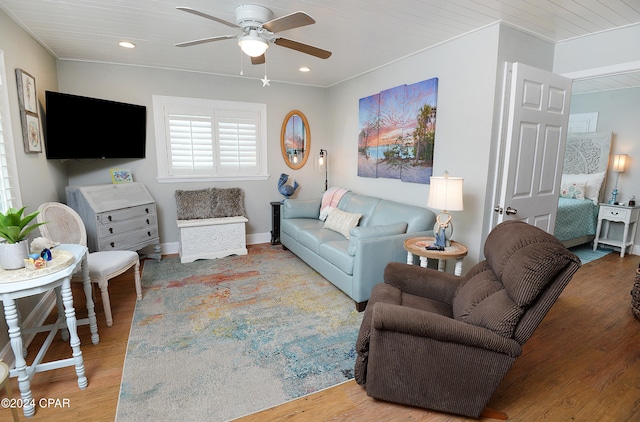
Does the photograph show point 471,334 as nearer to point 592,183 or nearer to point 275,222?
point 275,222

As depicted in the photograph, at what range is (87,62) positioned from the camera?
379cm

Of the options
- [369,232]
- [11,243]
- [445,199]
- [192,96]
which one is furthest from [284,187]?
[11,243]

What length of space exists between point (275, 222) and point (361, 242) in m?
2.37

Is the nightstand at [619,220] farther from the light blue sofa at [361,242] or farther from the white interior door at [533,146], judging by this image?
the light blue sofa at [361,242]

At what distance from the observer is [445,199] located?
8.39 ft

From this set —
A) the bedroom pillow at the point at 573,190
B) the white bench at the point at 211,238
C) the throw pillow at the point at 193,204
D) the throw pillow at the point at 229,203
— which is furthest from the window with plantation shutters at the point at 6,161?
the bedroom pillow at the point at 573,190

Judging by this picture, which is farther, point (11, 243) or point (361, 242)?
point (361, 242)

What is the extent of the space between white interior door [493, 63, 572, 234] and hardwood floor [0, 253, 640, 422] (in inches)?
39.1

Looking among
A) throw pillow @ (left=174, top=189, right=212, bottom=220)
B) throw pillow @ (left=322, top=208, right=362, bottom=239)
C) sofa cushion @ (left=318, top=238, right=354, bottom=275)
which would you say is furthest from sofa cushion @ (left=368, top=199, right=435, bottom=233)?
throw pillow @ (left=174, top=189, right=212, bottom=220)

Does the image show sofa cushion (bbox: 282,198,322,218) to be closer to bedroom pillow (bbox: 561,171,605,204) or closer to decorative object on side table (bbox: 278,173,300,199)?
decorative object on side table (bbox: 278,173,300,199)

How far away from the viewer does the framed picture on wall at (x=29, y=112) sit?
2.64 metres

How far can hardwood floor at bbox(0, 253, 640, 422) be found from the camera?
1.75 metres

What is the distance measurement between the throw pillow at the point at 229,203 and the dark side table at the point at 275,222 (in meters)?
0.44

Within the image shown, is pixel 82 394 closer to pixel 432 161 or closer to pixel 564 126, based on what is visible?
pixel 432 161
